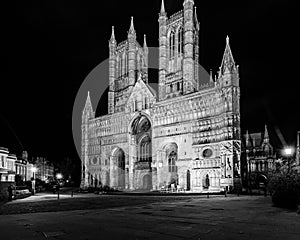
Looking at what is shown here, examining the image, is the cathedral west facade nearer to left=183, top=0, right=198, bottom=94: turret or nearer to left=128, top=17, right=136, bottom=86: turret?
left=183, top=0, right=198, bottom=94: turret

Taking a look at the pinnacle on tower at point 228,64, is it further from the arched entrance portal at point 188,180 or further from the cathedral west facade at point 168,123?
the arched entrance portal at point 188,180

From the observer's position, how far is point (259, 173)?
228 ft

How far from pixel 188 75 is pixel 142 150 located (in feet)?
56.7

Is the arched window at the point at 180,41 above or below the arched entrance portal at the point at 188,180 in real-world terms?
above

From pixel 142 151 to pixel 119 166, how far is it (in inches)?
315

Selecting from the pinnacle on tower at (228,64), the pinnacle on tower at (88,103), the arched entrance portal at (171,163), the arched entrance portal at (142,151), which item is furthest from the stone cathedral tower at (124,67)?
the pinnacle on tower at (228,64)

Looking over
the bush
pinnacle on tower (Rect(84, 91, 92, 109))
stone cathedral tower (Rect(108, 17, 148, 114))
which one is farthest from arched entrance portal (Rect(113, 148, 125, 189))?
the bush

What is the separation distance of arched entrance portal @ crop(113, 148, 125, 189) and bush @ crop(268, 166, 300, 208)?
1928 inches

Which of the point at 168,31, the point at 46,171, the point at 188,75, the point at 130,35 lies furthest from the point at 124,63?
the point at 46,171

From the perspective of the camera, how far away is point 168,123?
58219mm

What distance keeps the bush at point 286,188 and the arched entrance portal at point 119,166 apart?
161 ft

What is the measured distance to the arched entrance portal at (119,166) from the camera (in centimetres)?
6919

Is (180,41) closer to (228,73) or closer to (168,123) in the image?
(168,123)

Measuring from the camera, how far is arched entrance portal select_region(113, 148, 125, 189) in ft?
227
